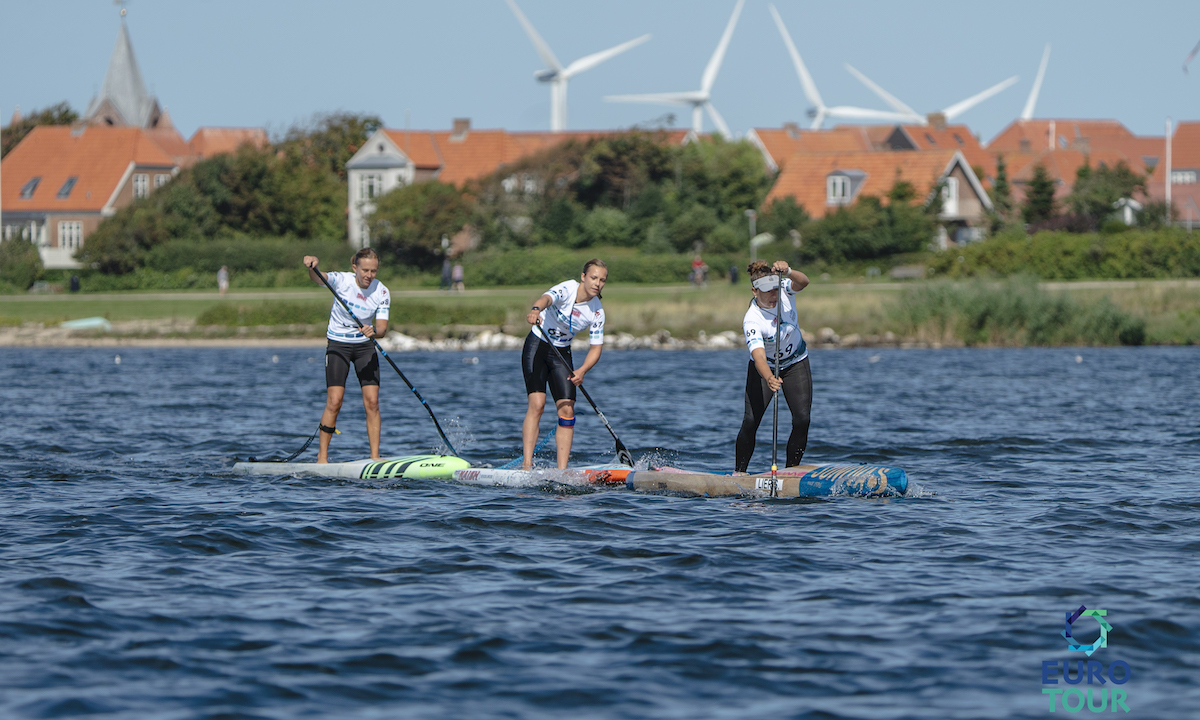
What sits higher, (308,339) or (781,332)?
(781,332)

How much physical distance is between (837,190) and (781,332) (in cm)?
7175

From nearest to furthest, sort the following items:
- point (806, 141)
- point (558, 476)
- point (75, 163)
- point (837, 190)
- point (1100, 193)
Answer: point (558, 476), point (1100, 193), point (837, 190), point (75, 163), point (806, 141)

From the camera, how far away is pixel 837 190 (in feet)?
274

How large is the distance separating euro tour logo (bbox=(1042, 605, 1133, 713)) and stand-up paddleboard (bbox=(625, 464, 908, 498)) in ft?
15.9

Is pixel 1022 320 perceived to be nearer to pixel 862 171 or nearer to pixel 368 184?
pixel 862 171

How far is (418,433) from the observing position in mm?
20938

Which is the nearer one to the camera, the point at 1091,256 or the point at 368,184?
the point at 1091,256

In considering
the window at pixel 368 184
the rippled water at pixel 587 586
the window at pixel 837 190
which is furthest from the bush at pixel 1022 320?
the window at pixel 368 184

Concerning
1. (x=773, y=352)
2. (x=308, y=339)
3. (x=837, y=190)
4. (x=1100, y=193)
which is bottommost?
(x=308, y=339)

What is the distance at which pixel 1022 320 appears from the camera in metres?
42.6

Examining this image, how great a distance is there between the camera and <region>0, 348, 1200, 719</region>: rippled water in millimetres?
7574

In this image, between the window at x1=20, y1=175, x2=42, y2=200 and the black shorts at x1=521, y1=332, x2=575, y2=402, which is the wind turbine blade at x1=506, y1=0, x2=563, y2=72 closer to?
the window at x1=20, y1=175, x2=42, y2=200

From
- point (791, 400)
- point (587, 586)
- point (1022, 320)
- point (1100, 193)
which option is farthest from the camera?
point (1100, 193)

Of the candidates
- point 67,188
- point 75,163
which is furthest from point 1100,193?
point 75,163
